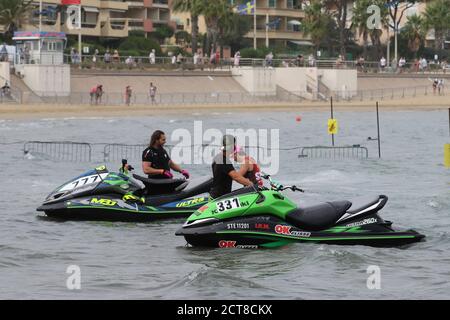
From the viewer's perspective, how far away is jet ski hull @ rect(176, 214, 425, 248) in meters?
15.4

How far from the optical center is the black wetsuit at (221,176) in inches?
651

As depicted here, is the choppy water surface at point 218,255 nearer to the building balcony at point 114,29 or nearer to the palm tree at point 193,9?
the palm tree at point 193,9

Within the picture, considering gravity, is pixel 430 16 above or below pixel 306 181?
above

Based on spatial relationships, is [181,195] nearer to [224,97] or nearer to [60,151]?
[60,151]

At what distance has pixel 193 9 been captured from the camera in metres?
84.9

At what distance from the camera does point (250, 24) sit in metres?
106

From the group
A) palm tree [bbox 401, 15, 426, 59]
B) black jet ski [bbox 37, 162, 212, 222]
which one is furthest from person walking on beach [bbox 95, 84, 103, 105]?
palm tree [bbox 401, 15, 426, 59]

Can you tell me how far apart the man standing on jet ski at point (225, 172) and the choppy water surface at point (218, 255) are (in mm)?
1010

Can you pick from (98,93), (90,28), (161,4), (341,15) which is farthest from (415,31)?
(98,93)

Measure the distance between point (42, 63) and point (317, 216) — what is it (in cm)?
4920
